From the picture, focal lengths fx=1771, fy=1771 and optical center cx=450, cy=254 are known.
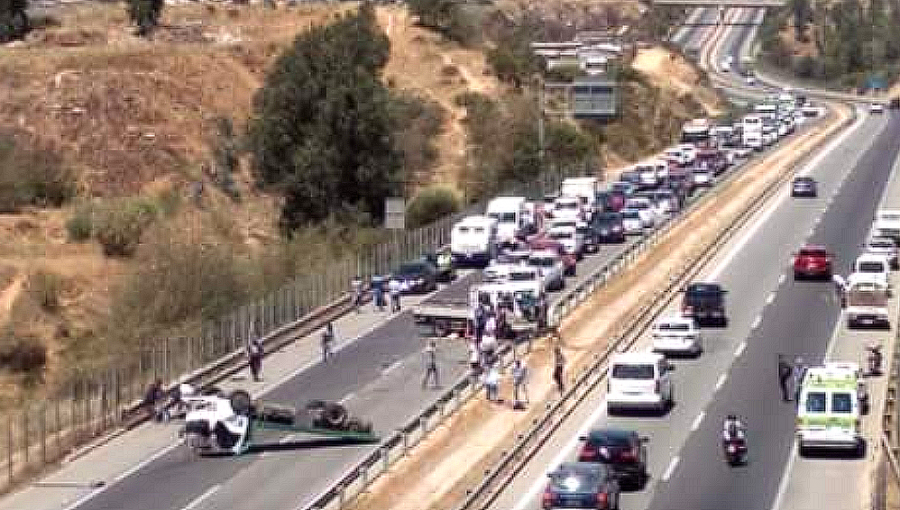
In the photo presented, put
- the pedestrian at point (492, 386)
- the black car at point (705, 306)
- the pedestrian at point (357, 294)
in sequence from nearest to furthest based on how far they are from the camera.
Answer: the pedestrian at point (492, 386)
the black car at point (705, 306)
the pedestrian at point (357, 294)

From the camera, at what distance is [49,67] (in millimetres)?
99875

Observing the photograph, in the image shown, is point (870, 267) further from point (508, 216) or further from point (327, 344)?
point (327, 344)

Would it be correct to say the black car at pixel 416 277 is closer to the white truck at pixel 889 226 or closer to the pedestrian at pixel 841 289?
the pedestrian at pixel 841 289

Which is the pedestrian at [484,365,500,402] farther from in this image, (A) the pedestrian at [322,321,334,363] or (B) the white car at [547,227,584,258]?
(B) the white car at [547,227,584,258]

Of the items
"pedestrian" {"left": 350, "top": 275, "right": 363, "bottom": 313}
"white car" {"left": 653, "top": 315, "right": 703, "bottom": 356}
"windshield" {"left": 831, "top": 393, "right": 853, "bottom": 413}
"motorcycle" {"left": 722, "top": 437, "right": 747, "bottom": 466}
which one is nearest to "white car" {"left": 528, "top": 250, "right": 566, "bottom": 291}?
"pedestrian" {"left": 350, "top": 275, "right": 363, "bottom": 313}

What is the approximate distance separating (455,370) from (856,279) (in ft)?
47.9

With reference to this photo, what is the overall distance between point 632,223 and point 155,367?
37593 mm

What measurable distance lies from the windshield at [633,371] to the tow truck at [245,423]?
20.7 ft

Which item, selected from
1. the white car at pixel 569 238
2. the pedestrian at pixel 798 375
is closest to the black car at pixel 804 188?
the white car at pixel 569 238

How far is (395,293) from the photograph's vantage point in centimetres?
6269

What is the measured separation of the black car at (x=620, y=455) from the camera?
36.6 m

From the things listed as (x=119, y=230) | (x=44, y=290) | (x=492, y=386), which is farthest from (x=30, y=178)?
(x=492, y=386)

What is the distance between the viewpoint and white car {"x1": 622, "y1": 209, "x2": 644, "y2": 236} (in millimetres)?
81438

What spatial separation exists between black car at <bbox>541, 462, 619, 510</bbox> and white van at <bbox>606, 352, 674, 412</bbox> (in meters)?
9.77
